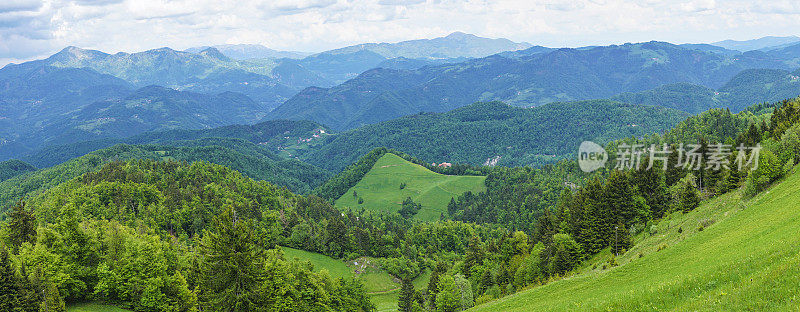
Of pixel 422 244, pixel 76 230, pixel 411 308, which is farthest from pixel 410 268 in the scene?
pixel 76 230

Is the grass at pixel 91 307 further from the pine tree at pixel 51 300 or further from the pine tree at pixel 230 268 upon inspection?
the pine tree at pixel 230 268

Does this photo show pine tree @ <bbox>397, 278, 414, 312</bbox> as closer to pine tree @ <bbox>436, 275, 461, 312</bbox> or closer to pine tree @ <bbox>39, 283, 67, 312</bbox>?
pine tree @ <bbox>436, 275, 461, 312</bbox>

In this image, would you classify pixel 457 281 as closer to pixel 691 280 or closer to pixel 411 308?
pixel 411 308

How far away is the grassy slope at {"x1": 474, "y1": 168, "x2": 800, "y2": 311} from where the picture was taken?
992 inches

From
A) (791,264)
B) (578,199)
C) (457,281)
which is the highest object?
(791,264)

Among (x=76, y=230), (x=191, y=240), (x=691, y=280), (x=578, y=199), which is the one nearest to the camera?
(x=691, y=280)

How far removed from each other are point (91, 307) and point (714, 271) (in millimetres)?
71889

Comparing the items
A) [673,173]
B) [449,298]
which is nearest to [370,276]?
[449,298]

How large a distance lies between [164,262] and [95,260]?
927cm

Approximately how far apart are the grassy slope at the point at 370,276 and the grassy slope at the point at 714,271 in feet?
264

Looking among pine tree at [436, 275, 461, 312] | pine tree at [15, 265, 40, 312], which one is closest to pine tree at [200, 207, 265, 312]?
pine tree at [15, 265, 40, 312]

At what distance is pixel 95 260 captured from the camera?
67.2m

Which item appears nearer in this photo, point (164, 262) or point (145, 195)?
point (164, 262)

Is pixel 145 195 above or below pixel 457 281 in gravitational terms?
above
